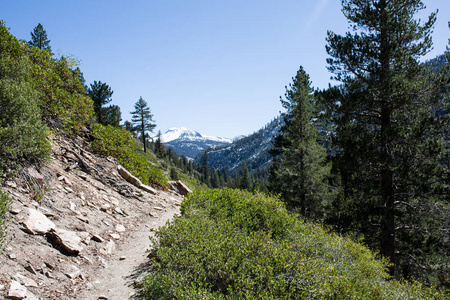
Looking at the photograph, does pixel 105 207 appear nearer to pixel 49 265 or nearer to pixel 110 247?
pixel 110 247

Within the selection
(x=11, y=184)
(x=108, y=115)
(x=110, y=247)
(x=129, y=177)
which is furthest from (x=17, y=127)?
(x=108, y=115)

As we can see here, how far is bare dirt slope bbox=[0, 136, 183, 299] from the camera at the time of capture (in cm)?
451

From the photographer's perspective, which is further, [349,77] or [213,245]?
[349,77]

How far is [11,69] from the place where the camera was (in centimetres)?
820

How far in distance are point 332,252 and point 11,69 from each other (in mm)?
12821

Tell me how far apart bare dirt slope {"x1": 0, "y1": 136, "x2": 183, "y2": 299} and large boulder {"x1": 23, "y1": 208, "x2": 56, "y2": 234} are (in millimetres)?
20

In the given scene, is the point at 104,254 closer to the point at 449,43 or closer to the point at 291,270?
the point at 291,270

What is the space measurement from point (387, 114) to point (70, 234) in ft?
44.4

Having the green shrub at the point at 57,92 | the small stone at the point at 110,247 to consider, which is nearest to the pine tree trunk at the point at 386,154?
the small stone at the point at 110,247

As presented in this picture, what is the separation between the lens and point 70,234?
6242 mm

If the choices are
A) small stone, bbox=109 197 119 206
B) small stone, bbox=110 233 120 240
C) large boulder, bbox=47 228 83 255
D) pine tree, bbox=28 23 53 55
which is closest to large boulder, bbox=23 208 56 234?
large boulder, bbox=47 228 83 255

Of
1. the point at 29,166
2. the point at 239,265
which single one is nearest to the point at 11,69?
the point at 29,166

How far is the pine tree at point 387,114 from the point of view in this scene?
9633 millimetres

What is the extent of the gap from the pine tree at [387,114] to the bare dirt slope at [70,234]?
1033 centimetres
